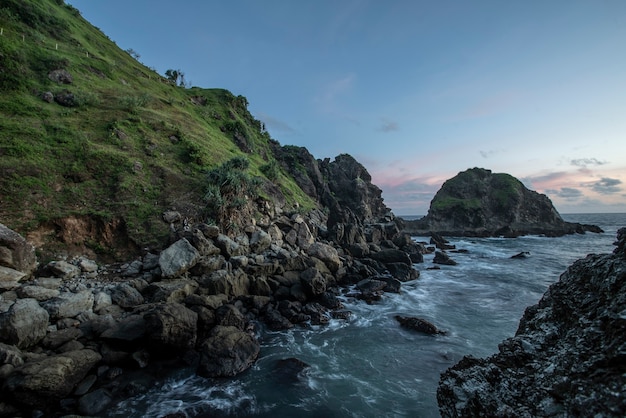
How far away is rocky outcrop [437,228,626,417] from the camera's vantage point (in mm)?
3557

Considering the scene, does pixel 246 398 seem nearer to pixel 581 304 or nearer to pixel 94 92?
pixel 581 304

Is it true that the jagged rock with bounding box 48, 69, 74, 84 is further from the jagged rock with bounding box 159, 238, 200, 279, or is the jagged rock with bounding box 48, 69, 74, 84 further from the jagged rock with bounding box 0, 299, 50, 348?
the jagged rock with bounding box 0, 299, 50, 348

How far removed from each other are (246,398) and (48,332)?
8.22 meters

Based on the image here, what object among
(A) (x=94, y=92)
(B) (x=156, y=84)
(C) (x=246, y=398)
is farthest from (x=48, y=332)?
(B) (x=156, y=84)

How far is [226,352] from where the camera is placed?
11.7 meters

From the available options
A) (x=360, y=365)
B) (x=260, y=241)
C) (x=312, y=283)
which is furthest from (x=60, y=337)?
(x=260, y=241)

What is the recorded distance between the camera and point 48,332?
433 inches

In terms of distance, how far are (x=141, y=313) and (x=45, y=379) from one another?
446 centimetres

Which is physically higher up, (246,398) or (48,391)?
(48,391)

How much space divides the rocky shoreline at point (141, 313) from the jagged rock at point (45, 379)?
3 cm

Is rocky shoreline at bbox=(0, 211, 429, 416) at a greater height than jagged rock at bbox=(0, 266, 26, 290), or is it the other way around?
jagged rock at bbox=(0, 266, 26, 290)

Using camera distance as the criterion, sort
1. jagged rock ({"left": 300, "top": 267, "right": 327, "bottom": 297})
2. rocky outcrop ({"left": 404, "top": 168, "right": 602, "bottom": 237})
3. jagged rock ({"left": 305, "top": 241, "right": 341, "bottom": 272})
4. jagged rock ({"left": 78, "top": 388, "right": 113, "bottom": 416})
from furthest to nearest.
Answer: rocky outcrop ({"left": 404, "top": 168, "right": 602, "bottom": 237}), jagged rock ({"left": 305, "top": 241, "right": 341, "bottom": 272}), jagged rock ({"left": 300, "top": 267, "right": 327, "bottom": 297}), jagged rock ({"left": 78, "top": 388, "right": 113, "bottom": 416})

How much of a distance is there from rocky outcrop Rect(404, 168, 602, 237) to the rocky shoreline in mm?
74428

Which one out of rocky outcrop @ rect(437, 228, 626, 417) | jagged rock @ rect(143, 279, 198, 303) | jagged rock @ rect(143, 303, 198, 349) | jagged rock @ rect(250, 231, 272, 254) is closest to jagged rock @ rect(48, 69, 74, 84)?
jagged rock @ rect(250, 231, 272, 254)
